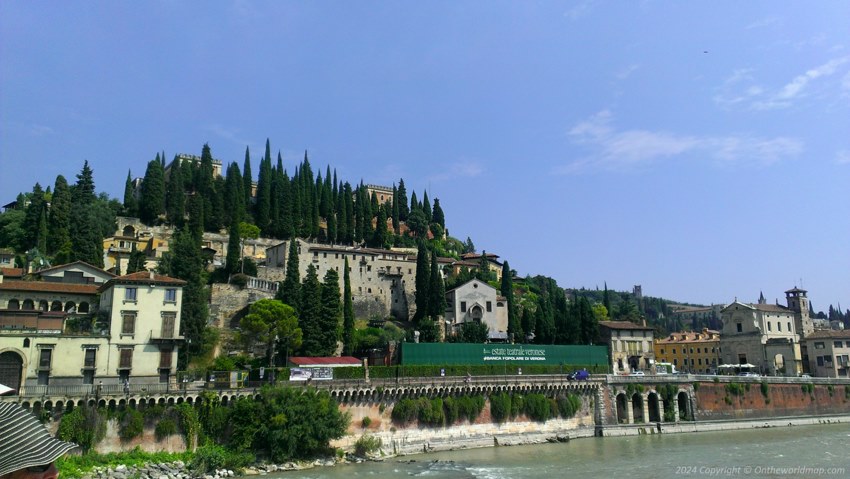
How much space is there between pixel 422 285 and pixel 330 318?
22596 mm

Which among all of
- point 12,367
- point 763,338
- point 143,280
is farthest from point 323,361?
point 763,338

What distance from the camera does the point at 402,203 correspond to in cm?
12419

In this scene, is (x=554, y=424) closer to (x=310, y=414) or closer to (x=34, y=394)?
(x=310, y=414)

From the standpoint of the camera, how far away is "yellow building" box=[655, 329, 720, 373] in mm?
105062

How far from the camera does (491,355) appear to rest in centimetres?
5791

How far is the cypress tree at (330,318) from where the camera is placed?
5959 centimetres

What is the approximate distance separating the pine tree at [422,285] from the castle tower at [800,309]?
5332 centimetres

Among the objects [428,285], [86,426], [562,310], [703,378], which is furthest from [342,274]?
[86,426]

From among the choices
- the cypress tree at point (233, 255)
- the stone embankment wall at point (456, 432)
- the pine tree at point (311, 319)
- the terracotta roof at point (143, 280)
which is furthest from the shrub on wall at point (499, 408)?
the cypress tree at point (233, 255)

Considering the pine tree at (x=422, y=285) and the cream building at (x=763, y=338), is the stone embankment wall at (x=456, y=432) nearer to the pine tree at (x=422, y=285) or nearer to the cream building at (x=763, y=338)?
the pine tree at (x=422, y=285)

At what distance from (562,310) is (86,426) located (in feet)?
212

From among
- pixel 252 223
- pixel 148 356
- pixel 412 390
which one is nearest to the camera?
pixel 148 356

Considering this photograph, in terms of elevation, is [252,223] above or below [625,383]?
above

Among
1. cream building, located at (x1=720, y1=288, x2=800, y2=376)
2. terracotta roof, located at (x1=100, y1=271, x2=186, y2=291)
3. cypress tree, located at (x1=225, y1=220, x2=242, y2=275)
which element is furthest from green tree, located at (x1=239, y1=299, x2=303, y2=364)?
cream building, located at (x1=720, y1=288, x2=800, y2=376)
